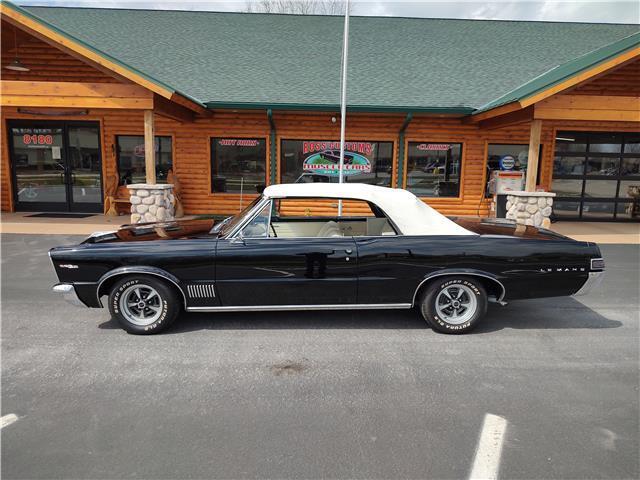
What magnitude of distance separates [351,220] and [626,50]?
289 inches

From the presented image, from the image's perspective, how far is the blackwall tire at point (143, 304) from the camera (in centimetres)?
427

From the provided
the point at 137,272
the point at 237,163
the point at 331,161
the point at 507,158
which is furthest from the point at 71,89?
the point at 507,158

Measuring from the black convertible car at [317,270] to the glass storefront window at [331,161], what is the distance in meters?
8.40

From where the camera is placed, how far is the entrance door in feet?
42.1

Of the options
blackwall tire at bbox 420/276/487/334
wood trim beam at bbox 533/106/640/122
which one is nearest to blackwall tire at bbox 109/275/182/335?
blackwall tire at bbox 420/276/487/334

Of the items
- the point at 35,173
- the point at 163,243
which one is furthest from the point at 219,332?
the point at 35,173

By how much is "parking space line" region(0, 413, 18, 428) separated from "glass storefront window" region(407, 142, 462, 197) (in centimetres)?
1134

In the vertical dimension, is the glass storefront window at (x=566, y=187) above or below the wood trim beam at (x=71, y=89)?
below

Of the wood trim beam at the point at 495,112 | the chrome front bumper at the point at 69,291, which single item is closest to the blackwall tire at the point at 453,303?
the chrome front bumper at the point at 69,291

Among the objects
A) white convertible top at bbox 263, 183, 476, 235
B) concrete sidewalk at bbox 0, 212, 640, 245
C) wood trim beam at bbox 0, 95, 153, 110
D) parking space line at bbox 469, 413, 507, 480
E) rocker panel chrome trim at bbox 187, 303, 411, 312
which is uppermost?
wood trim beam at bbox 0, 95, 153, 110

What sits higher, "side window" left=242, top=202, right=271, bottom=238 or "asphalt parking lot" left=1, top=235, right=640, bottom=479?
"side window" left=242, top=202, right=271, bottom=238

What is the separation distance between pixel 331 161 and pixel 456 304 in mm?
8878

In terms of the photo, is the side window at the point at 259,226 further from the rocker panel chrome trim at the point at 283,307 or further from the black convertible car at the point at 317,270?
the rocker panel chrome trim at the point at 283,307

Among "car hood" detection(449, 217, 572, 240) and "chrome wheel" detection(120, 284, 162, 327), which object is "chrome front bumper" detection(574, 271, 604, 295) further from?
"chrome wheel" detection(120, 284, 162, 327)
